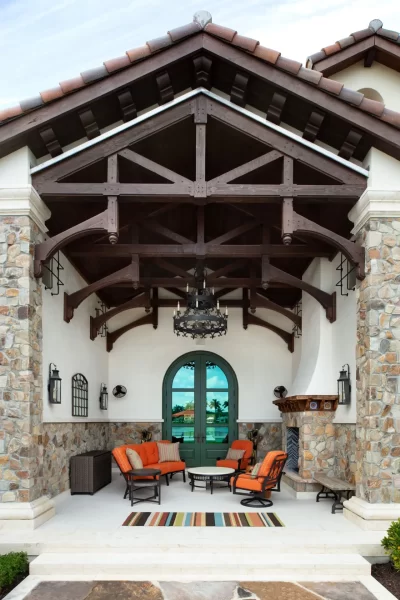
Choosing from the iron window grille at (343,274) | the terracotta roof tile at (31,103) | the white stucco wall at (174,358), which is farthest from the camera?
the white stucco wall at (174,358)

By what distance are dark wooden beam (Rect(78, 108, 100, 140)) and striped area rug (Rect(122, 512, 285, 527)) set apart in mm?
5064

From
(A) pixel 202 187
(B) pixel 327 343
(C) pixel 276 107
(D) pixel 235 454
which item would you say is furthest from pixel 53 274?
(D) pixel 235 454

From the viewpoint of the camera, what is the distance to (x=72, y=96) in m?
6.79

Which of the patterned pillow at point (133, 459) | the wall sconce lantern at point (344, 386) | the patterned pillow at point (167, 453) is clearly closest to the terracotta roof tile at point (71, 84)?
the wall sconce lantern at point (344, 386)

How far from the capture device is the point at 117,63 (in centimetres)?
673

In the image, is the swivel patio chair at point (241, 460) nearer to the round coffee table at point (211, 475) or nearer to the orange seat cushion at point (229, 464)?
the orange seat cushion at point (229, 464)

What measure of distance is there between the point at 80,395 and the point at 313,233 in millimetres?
5922

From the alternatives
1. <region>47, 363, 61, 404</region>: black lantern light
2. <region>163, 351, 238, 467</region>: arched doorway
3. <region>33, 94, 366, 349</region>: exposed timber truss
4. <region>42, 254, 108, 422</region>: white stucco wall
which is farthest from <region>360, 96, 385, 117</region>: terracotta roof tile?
<region>163, 351, 238, 467</region>: arched doorway

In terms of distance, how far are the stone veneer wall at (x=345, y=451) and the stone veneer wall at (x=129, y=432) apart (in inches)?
214

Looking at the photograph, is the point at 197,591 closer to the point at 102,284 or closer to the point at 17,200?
the point at 17,200

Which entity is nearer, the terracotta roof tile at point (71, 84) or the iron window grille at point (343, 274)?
the terracotta roof tile at point (71, 84)

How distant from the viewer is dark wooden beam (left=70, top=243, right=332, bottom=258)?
905 centimetres

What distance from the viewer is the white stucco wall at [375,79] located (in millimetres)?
10078

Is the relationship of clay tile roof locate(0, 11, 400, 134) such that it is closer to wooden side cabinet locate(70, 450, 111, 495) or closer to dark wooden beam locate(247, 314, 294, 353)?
wooden side cabinet locate(70, 450, 111, 495)
